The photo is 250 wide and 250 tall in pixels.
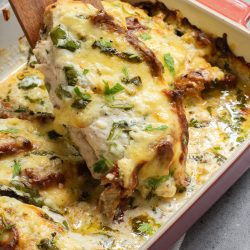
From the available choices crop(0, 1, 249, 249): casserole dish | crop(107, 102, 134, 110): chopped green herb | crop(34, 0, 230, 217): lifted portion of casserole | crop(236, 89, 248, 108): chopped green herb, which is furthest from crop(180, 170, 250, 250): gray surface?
crop(107, 102, 134, 110): chopped green herb

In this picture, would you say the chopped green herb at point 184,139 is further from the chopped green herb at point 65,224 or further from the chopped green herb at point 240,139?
the chopped green herb at point 65,224

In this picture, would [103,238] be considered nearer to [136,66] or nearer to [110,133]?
[110,133]

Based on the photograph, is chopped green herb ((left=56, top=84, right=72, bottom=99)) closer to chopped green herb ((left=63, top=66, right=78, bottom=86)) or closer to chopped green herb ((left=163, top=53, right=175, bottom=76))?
chopped green herb ((left=63, top=66, right=78, bottom=86))

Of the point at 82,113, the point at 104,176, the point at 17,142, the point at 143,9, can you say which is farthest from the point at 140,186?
the point at 143,9

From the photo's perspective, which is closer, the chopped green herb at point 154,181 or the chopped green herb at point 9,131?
the chopped green herb at point 154,181

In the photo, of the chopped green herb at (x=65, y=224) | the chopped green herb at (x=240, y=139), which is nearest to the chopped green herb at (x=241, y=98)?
the chopped green herb at (x=240, y=139)
